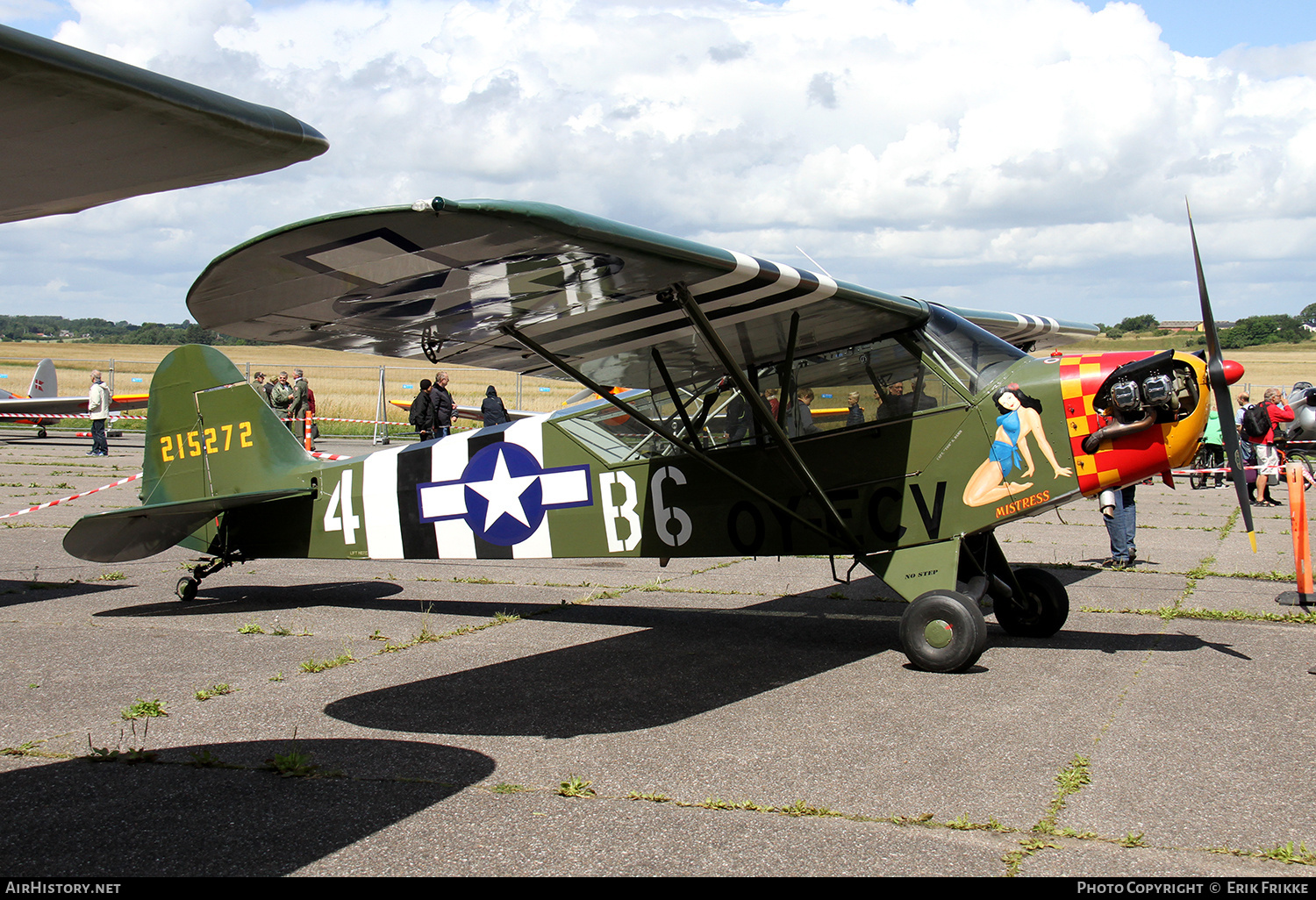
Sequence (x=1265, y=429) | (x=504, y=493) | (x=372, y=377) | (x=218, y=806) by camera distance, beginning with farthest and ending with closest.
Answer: (x=372, y=377), (x=1265, y=429), (x=504, y=493), (x=218, y=806)

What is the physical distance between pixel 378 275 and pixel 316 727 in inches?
87.4

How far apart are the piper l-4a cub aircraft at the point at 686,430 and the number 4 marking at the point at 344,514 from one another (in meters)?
0.02

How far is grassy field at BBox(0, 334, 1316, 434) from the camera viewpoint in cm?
3525

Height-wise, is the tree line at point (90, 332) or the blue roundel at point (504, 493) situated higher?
the tree line at point (90, 332)

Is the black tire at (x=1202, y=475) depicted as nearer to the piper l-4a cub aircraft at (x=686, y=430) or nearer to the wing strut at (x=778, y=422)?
the piper l-4a cub aircraft at (x=686, y=430)

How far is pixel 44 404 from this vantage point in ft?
82.8

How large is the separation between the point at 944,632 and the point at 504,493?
11.0 ft

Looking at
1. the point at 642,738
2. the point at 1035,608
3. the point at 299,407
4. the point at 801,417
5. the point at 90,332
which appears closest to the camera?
the point at 642,738

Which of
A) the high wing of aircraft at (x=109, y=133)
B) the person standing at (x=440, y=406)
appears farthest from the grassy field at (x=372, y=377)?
the high wing of aircraft at (x=109, y=133)

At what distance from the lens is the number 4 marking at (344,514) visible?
7.71m

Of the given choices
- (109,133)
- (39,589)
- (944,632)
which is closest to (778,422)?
(944,632)

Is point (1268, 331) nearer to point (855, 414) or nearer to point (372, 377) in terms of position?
point (372, 377)

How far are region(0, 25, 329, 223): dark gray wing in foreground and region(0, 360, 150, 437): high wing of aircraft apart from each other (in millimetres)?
24291

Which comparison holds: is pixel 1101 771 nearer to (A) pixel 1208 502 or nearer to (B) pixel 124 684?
(B) pixel 124 684
